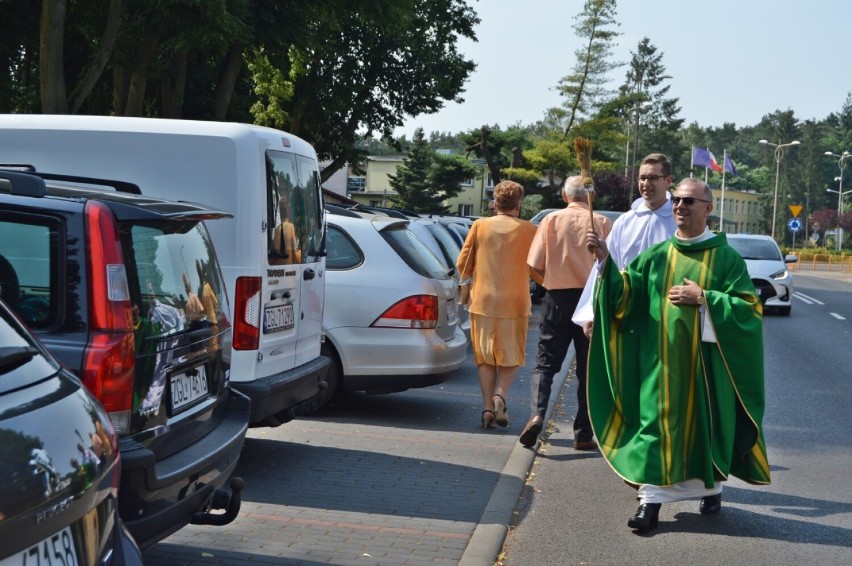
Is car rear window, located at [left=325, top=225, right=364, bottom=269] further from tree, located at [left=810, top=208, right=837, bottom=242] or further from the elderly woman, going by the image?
tree, located at [left=810, top=208, right=837, bottom=242]

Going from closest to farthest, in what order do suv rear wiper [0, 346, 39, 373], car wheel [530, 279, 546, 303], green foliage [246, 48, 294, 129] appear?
1. suv rear wiper [0, 346, 39, 373]
2. car wheel [530, 279, 546, 303]
3. green foliage [246, 48, 294, 129]

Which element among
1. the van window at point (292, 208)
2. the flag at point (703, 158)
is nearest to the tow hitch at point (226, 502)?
the van window at point (292, 208)

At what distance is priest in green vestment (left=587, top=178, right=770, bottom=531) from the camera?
6.20m

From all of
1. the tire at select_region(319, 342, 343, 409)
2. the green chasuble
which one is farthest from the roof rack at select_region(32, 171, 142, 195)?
the tire at select_region(319, 342, 343, 409)

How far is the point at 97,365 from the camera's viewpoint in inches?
167

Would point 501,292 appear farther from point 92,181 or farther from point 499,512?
point 92,181

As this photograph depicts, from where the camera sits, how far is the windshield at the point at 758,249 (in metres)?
24.6

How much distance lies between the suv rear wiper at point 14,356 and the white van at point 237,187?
12.0 ft

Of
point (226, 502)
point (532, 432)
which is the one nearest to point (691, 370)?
point (532, 432)

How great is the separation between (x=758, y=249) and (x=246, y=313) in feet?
65.8

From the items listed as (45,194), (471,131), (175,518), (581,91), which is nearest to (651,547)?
(175,518)

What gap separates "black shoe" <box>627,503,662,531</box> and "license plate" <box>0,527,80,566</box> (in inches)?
160

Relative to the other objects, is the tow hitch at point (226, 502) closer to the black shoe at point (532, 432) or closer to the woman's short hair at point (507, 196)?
the black shoe at point (532, 432)

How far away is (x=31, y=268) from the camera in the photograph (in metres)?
4.32
